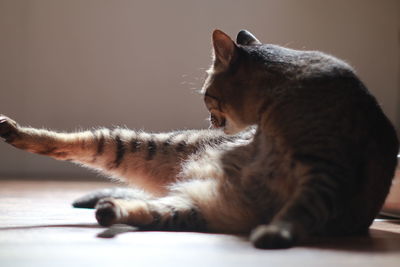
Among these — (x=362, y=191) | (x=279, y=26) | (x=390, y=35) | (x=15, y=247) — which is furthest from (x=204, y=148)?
(x=390, y=35)

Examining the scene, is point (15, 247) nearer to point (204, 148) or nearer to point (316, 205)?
point (316, 205)

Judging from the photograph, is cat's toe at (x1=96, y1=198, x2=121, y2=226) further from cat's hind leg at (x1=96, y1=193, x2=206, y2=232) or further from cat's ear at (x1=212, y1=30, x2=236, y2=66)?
cat's ear at (x1=212, y1=30, x2=236, y2=66)

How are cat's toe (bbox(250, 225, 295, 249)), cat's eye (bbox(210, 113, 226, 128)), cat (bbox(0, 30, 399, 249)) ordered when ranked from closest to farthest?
cat's toe (bbox(250, 225, 295, 249)) → cat (bbox(0, 30, 399, 249)) → cat's eye (bbox(210, 113, 226, 128))

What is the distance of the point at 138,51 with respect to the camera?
12.1 feet

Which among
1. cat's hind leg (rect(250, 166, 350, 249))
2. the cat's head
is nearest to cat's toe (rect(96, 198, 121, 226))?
cat's hind leg (rect(250, 166, 350, 249))

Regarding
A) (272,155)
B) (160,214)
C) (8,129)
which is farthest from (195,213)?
(8,129)

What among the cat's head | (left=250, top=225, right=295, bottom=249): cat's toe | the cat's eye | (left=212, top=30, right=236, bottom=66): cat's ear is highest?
(left=212, top=30, right=236, bottom=66): cat's ear

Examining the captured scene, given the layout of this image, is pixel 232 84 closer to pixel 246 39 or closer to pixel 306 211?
pixel 246 39

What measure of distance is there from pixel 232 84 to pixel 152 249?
68 cm

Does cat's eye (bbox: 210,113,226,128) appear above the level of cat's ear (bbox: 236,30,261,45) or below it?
below

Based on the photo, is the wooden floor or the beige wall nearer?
the wooden floor

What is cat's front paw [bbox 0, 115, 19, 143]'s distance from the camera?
1.82 metres

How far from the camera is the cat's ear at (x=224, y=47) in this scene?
176cm

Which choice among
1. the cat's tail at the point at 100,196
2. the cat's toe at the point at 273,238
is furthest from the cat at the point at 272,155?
the cat's tail at the point at 100,196
